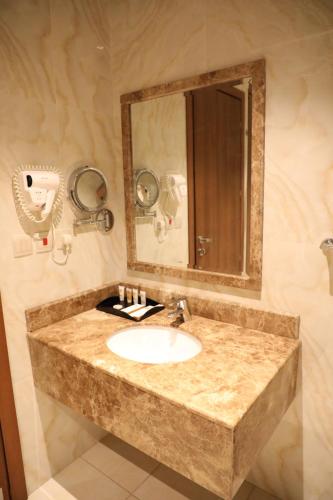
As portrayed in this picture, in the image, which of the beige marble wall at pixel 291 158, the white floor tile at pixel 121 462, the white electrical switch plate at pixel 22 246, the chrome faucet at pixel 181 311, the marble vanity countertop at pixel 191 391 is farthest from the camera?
the white floor tile at pixel 121 462

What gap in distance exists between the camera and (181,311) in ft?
5.12

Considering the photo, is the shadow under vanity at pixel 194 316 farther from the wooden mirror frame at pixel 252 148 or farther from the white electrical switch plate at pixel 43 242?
the white electrical switch plate at pixel 43 242

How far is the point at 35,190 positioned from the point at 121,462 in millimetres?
1472

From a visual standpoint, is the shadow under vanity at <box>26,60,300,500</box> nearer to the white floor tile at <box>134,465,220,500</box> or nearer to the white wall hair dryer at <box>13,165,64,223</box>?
the white wall hair dryer at <box>13,165,64,223</box>

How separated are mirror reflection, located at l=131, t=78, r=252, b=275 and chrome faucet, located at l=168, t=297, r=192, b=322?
188 mm

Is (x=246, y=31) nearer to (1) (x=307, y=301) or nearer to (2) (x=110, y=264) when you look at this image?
(1) (x=307, y=301)

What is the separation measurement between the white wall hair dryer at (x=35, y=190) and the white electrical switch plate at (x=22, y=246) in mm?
89

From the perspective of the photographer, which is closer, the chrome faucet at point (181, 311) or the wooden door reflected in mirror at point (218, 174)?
the wooden door reflected in mirror at point (218, 174)

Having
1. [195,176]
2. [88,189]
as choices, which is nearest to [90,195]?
[88,189]

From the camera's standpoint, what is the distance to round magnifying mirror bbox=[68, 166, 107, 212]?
5.39ft

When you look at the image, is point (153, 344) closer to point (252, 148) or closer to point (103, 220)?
point (103, 220)

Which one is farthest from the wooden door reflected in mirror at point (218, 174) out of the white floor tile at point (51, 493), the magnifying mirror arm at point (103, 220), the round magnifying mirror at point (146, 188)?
the white floor tile at point (51, 493)

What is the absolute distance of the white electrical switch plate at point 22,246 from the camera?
144cm

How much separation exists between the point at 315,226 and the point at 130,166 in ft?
3.24
